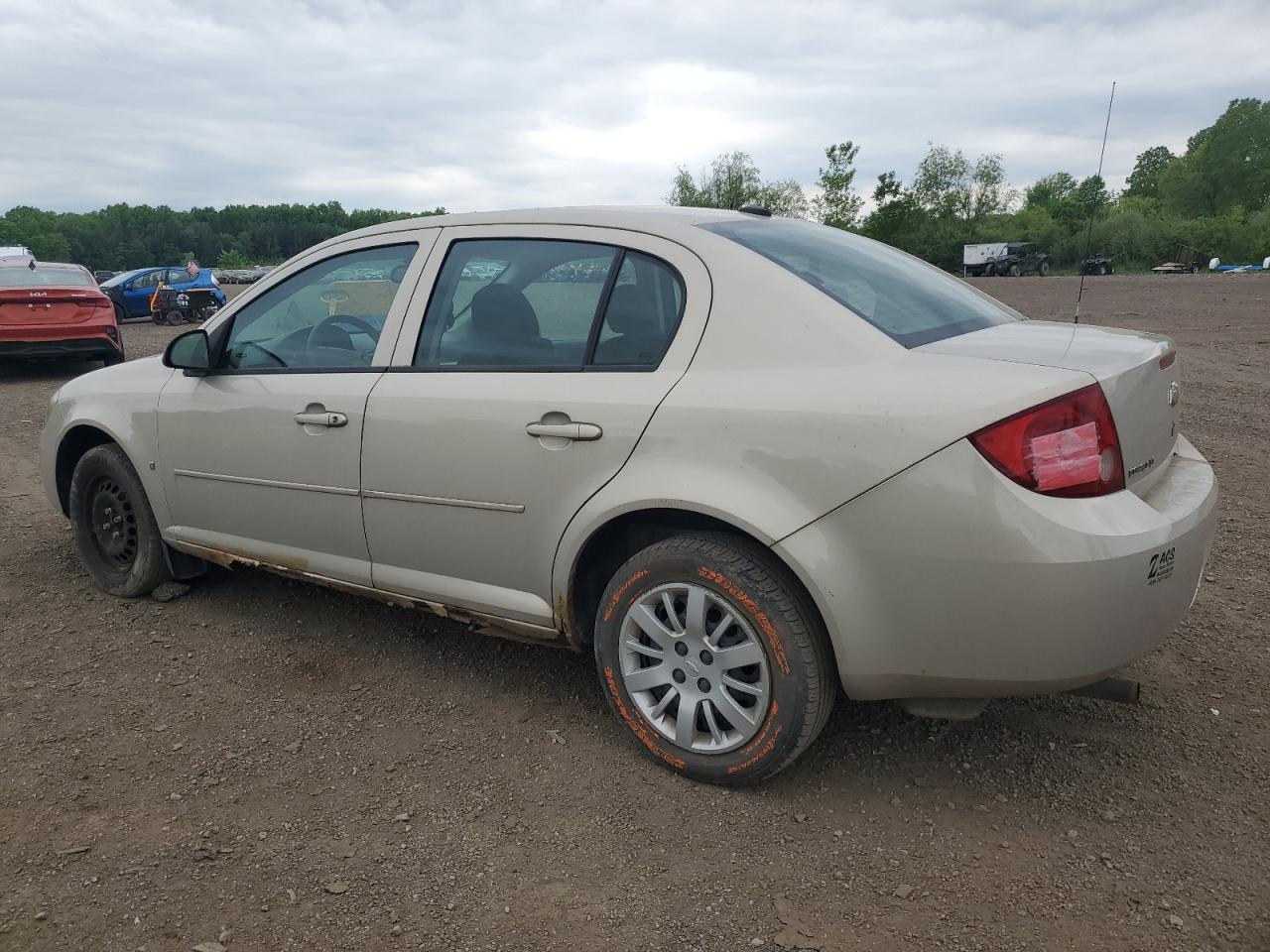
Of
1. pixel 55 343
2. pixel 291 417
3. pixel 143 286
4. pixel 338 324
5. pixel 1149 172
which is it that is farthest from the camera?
pixel 1149 172

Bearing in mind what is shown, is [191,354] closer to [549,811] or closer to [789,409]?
[549,811]

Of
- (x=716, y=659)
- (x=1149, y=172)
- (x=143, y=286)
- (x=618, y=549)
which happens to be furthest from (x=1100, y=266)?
(x=1149, y=172)

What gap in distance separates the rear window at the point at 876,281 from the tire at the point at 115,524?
2.94m

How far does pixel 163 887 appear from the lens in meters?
2.42

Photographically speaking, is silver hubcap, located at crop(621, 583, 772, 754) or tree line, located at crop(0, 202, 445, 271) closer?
silver hubcap, located at crop(621, 583, 772, 754)

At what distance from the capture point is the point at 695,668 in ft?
9.00

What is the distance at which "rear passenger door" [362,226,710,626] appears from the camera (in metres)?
2.80

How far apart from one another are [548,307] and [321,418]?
951mm

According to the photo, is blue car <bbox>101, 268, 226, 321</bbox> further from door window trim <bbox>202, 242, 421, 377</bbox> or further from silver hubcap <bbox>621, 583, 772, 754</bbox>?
silver hubcap <bbox>621, 583, 772, 754</bbox>

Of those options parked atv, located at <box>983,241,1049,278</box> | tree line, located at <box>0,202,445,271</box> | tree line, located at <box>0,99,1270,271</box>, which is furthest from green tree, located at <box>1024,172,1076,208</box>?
tree line, located at <box>0,202,445,271</box>

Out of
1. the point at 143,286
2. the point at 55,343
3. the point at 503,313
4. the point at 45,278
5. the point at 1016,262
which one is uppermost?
the point at 503,313

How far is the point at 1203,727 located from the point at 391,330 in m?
3.01

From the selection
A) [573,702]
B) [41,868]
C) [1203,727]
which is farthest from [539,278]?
[1203,727]

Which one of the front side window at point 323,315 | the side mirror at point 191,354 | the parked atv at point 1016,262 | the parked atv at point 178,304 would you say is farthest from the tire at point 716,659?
the parked atv at point 1016,262
